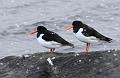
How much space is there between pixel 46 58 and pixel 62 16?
12.3m

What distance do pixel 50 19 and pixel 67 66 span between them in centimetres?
1240

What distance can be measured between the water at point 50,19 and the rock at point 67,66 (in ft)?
21.3

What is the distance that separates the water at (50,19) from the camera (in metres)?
17.7

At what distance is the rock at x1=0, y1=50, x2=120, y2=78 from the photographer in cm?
917

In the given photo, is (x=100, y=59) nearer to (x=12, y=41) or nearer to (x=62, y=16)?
(x=12, y=41)

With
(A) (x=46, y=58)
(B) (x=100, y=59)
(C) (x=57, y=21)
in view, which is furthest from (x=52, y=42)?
(C) (x=57, y=21)

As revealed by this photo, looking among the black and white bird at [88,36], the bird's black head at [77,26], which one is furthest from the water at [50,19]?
the black and white bird at [88,36]

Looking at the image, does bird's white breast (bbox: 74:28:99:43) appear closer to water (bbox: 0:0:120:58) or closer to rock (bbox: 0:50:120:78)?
rock (bbox: 0:50:120:78)

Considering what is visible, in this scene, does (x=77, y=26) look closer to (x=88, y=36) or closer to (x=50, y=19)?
(x=88, y=36)

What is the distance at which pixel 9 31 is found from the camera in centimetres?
1991

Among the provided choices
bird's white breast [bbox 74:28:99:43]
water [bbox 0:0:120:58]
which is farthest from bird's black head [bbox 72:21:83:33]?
water [bbox 0:0:120:58]

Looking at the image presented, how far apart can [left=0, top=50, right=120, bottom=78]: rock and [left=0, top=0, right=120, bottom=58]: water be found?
648 cm

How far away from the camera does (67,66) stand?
9586 mm

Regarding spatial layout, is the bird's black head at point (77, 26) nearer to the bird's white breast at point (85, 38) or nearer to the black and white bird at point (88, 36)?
the black and white bird at point (88, 36)
